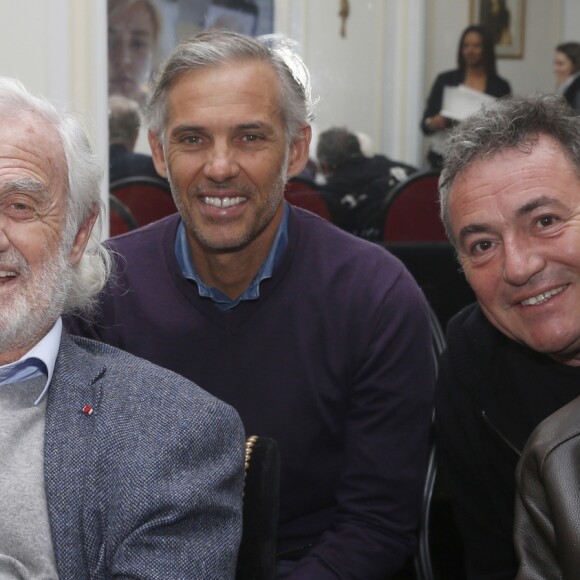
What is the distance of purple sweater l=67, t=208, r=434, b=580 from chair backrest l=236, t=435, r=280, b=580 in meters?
Answer: 0.42

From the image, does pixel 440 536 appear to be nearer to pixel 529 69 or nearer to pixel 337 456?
pixel 337 456

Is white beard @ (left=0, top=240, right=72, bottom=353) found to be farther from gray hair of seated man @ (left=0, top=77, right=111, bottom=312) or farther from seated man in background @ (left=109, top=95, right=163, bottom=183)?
seated man in background @ (left=109, top=95, right=163, bottom=183)

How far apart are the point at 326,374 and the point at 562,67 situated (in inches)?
203

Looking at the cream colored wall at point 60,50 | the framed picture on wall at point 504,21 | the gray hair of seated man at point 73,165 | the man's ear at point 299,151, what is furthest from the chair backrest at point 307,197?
the framed picture on wall at point 504,21

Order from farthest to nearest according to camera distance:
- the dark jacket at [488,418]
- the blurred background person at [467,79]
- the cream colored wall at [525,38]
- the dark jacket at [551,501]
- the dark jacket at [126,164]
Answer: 1. the cream colored wall at [525,38]
2. the blurred background person at [467,79]
3. the dark jacket at [126,164]
4. the dark jacket at [488,418]
5. the dark jacket at [551,501]

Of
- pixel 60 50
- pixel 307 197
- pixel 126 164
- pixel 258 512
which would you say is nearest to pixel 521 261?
pixel 258 512

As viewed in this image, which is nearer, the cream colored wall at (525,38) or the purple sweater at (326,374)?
the purple sweater at (326,374)

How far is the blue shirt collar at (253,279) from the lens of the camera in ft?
6.93

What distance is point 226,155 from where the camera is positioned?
6.97ft

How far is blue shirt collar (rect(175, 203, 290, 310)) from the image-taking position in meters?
2.11

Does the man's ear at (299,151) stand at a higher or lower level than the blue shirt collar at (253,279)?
higher

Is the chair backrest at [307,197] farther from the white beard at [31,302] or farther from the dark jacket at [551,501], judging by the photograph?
the dark jacket at [551,501]

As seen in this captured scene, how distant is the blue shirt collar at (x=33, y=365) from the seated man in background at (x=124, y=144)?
222 cm

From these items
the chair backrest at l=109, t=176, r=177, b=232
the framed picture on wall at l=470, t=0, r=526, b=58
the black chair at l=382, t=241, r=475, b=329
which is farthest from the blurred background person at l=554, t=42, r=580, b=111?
the black chair at l=382, t=241, r=475, b=329
